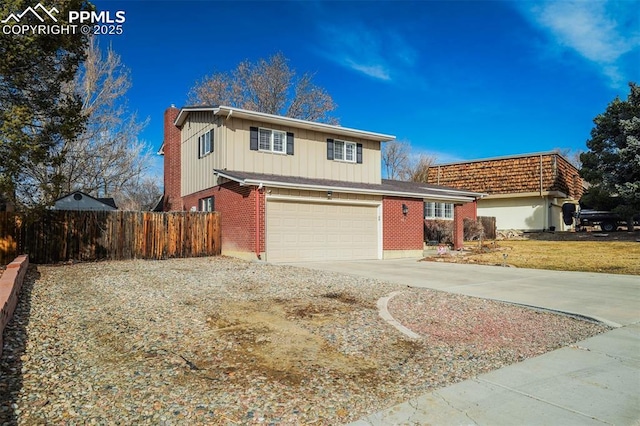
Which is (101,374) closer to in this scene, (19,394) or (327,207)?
(19,394)

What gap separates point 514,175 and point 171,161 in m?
21.5

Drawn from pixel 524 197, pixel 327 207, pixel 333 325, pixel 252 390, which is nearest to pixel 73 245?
pixel 327 207

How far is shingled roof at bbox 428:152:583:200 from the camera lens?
84.0 ft

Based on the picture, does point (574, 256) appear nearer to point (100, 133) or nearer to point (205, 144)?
point (205, 144)

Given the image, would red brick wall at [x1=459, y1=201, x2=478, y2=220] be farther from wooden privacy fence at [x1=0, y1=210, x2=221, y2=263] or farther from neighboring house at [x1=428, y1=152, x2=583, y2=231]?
wooden privacy fence at [x1=0, y1=210, x2=221, y2=263]

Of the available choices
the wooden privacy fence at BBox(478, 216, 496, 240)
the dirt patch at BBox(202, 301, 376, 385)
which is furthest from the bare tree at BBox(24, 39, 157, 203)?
the wooden privacy fence at BBox(478, 216, 496, 240)

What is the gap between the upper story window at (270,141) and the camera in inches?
606

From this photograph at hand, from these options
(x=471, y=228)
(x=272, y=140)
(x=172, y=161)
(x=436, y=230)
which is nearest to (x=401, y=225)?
(x=436, y=230)

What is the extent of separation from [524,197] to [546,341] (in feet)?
78.8

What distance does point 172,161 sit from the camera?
20906mm

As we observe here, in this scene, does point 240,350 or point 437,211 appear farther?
point 437,211

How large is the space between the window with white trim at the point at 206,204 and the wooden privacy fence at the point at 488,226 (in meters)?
15.8

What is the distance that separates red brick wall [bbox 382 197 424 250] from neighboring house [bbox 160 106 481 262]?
0.14 ft

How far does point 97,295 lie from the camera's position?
717 centimetres
